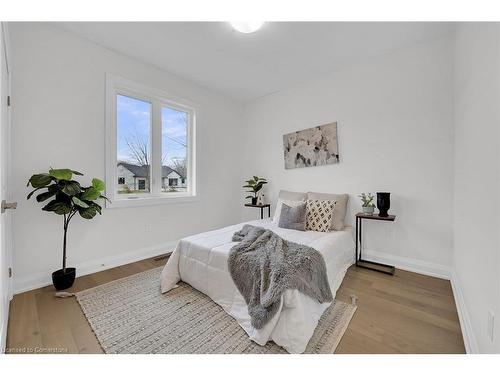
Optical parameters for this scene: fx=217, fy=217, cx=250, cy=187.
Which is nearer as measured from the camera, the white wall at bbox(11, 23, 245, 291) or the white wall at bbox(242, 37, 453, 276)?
the white wall at bbox(11, 23, 245, 291)

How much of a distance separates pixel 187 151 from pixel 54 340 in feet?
8.72

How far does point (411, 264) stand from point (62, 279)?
3690 millimetres

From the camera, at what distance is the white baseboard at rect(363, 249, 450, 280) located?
92.9 inches

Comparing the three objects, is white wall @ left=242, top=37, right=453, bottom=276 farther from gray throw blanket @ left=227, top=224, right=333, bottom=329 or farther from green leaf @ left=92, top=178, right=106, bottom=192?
green leaf @ left=92, top=178, right=106, bottom=192

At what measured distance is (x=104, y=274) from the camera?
243 centimetres

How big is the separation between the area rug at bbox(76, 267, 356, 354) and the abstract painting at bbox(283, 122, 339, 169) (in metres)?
1.97

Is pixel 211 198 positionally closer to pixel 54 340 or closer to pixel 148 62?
pixel 148 62

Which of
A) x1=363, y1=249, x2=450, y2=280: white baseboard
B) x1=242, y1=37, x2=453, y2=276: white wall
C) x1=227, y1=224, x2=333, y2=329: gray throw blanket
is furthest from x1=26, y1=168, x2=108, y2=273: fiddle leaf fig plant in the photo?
x1=363, y1=249, x2=450, y2=280: white baseboard

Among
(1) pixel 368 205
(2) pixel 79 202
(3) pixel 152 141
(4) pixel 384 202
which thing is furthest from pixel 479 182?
(3) pixel 152 141

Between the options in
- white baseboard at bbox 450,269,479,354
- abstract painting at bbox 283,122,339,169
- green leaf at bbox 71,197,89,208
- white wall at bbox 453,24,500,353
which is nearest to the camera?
white wall at bbox 453,24,500,353

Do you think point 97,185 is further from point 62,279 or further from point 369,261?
point 369,261

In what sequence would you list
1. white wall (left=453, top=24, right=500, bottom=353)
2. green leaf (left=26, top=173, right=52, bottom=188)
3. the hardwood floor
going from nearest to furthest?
white wall (left=453, top=24, right=500, bottom=353) < the hardwood floor < green leaf (left=26, top=173, right=52, bottom=188)
